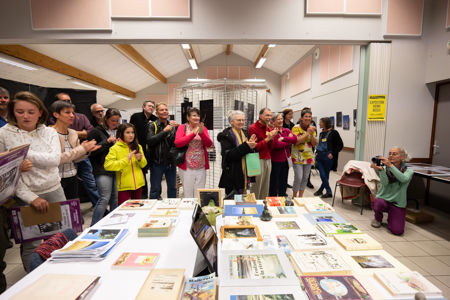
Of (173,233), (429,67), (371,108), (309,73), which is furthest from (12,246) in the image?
(309,73)

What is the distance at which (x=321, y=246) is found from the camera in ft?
4.07

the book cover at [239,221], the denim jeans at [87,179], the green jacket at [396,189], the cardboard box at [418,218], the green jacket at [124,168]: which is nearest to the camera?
the book cover at [239,221]

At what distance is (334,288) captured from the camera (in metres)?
0.92

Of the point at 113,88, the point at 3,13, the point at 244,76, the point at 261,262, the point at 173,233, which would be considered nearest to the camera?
the point at 261,262

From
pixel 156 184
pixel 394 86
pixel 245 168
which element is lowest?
pixel 156 184

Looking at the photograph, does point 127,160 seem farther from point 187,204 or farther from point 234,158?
point 234,158

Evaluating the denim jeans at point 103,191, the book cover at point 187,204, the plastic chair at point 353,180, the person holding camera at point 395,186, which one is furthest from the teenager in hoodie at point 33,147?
the plastic chair at point 353,180

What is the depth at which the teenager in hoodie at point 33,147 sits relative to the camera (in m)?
1.63

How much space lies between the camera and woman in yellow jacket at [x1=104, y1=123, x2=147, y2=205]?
2.37 metres

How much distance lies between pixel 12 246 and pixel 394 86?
5382 mm

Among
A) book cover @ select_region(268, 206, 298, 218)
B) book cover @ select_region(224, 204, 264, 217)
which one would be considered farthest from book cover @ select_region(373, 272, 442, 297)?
book cover @ select_region(224, 204, 264, 217)

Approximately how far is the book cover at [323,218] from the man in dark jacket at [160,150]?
5.99ft

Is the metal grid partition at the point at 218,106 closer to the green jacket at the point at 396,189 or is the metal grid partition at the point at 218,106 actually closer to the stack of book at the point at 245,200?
the stack of book at the point at 245,200

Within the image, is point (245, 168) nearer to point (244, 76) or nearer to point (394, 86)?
point (394, 86)
